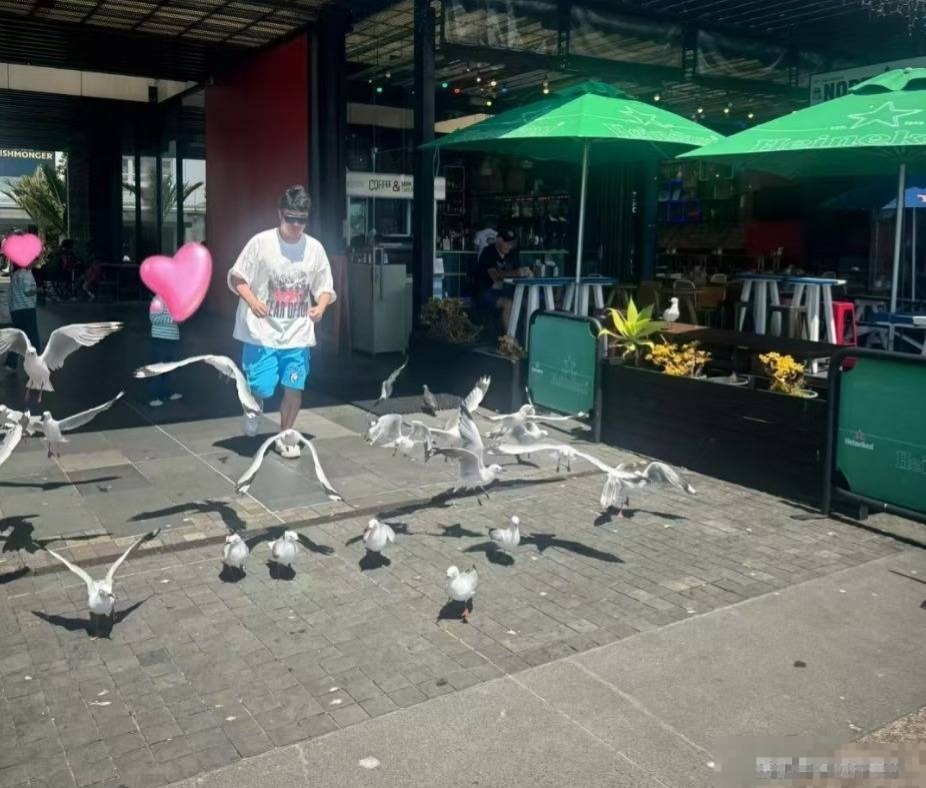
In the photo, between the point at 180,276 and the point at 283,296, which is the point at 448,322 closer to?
the point at 283,296

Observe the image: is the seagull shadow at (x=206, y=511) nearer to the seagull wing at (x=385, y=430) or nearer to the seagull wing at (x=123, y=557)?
the seagull wing at (x=385, y=430)

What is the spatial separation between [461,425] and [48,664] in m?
2.28

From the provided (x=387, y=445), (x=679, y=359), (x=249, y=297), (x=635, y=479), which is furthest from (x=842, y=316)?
(x=387, y=445)

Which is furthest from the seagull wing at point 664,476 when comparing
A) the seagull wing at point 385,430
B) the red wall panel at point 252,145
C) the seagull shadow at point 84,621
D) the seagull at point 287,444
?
the red wall panel at point 252,145

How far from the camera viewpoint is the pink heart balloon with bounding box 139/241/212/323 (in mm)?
6453

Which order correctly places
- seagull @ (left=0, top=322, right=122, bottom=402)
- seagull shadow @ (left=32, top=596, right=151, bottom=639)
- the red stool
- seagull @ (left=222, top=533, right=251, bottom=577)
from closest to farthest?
seagull shadow @ (left=32, top=596, right=151, bottom=639) < seagull @ (left=222, top=533, right=251, bottom=577) < seagull @ (left=0, top=322, right=122, bottom=402) < the red stool

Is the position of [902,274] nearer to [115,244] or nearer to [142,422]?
[142,422]

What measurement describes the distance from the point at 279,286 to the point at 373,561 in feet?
8.99

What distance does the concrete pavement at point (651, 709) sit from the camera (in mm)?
3152

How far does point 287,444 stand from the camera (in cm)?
714

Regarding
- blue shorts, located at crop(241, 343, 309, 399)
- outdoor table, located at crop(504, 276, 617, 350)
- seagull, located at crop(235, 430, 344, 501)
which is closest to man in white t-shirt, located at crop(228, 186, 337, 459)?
blue shorts, located at crop(241, 343, 309, 399)

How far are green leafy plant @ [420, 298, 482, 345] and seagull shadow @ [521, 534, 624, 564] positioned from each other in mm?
4701

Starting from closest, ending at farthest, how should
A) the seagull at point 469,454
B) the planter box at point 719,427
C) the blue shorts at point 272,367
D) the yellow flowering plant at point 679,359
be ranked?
1. the seagull at point 469,454
2. the planter box at point 719,427
3. the blue shorts at point 272,367
4. the yellow flowering plant at point 679,359

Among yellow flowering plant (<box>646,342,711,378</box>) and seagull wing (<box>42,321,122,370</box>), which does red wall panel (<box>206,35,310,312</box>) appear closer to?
yellow flowering plant (<box>646,342,711,378</box>)
